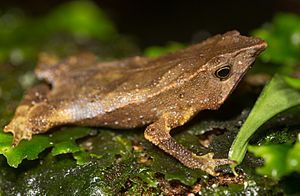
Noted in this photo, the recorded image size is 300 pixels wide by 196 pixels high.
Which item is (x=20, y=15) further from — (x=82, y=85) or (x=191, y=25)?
(x=82, y=85)

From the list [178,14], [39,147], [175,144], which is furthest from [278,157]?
[178,14]

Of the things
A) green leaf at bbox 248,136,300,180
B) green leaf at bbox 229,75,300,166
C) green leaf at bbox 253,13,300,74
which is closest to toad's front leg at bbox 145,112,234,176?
green leaf at bbox 229,75,300,166

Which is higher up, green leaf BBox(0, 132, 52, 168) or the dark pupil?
the dark pupil

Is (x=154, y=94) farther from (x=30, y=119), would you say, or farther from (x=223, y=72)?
(x=30, y=119)

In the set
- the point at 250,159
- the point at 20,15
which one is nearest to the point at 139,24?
the point at 20,15

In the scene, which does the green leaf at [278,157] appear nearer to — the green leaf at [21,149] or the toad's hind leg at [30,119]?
the green leaf at [21,149]

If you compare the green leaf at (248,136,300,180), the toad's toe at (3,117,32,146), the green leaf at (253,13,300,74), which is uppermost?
the green leaf at (253,13,300,74)

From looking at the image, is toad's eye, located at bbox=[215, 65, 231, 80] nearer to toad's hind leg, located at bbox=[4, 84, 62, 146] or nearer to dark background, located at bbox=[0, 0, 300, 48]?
toad's hind leg, located at bbox=[4, 84, 62, 146]

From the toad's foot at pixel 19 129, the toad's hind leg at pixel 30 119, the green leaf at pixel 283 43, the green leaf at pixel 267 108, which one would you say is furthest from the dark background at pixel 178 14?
the green leaf at pixel 267 108
